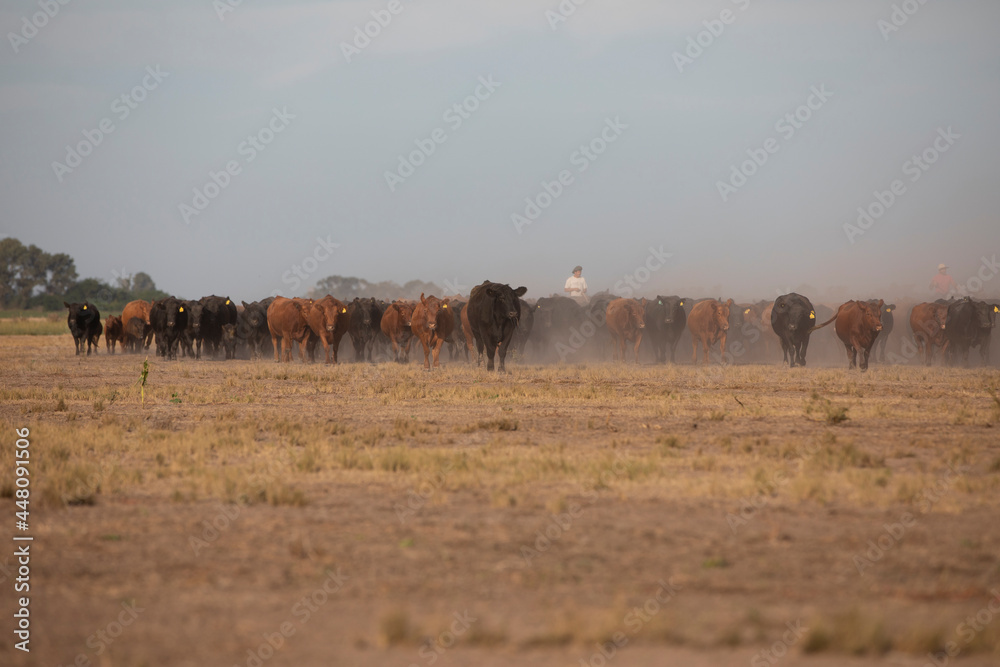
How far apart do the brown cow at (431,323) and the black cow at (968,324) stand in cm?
1462

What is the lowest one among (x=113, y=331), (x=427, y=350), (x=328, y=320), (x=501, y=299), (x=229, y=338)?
(x=427, y=350)

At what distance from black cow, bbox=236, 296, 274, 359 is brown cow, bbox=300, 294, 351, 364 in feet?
14.5

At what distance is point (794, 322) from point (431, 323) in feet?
32.4

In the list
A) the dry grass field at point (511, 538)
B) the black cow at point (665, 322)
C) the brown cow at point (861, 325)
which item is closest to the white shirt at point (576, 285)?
the black cow at point (665, 322)

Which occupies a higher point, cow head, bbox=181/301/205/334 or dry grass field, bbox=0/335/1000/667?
cow head, bbox=181/301/205/334

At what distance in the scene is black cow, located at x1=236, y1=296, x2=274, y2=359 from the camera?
3080 centimetres

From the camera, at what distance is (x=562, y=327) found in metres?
31.6

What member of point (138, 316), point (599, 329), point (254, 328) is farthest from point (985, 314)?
point (138, 316)

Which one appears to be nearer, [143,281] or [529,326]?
[529,326]

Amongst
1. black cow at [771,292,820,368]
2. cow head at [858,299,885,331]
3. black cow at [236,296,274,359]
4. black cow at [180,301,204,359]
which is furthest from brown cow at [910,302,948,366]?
black cow at [180,301,204,359]

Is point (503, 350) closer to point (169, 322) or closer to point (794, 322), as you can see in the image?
point (794, 322)

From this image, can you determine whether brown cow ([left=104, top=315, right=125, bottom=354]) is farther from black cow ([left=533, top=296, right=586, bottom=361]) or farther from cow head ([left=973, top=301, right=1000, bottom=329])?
cow head ([left=973, top=301, right=1000, bottom=329])

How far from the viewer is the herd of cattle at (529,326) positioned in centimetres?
2333

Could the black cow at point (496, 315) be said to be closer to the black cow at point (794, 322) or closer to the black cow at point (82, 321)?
the black cow at point (794, 322)
